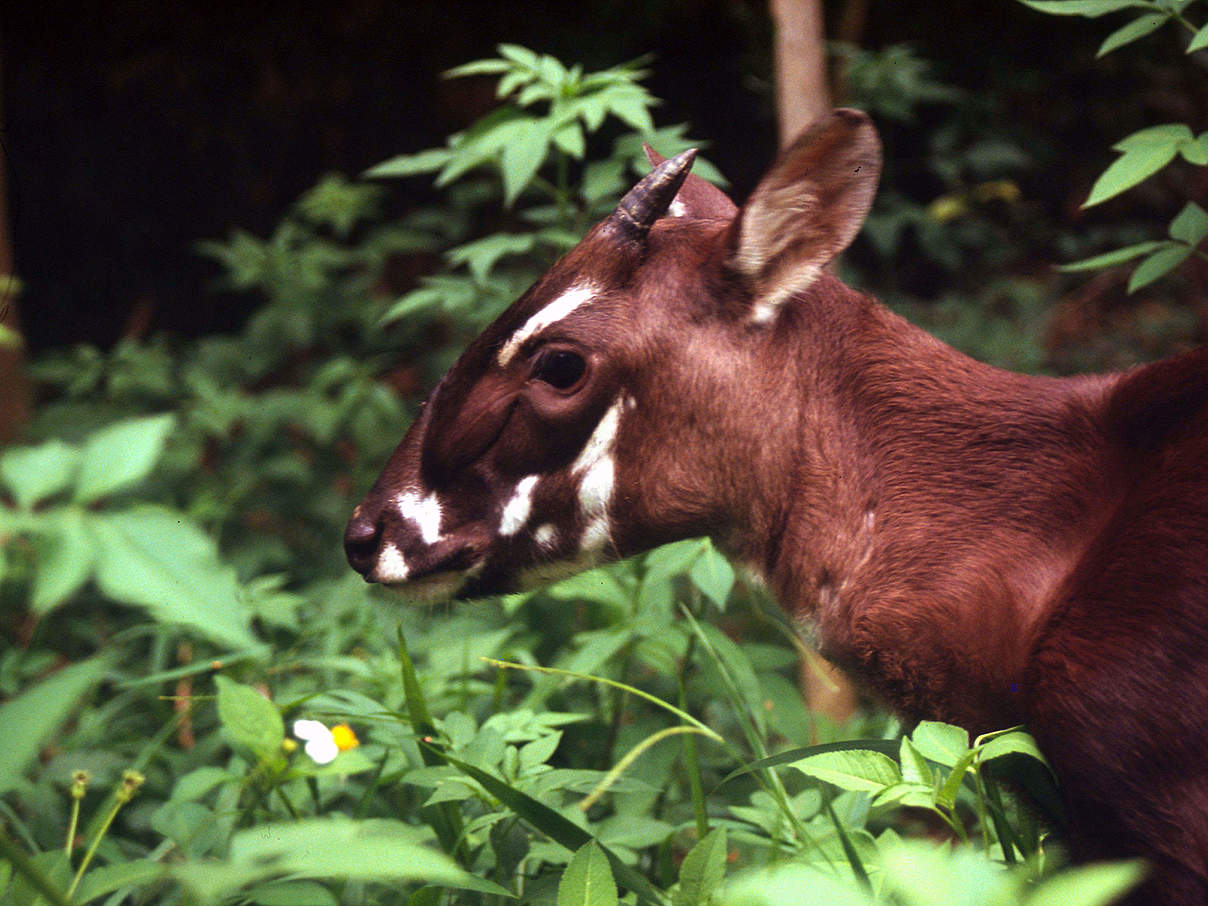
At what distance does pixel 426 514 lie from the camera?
225 cm

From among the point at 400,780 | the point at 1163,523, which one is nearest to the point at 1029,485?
the point at 1163,523

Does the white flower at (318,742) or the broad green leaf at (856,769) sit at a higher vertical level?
the broad green leaf at (856,769)

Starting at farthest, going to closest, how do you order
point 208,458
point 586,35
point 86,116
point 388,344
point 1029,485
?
point 86,116 → point 586,35 → point 208,458 → point 388,344 → point 1029,485

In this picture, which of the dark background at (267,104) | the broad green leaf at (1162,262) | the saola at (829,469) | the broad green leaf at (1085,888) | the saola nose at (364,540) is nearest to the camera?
the broad green leaf at (1085,888)

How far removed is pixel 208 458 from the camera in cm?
574

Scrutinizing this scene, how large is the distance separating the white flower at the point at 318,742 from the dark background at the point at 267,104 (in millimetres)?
5574

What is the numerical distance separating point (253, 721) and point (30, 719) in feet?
3.68

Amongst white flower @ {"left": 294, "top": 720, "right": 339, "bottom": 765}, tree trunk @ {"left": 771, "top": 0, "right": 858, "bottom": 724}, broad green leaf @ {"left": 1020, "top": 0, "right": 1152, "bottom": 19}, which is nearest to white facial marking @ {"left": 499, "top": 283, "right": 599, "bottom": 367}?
white flower @ {"left": 294, "top": 720, "right": 339, "bottom": 765}

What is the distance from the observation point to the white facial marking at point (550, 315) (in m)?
2.18

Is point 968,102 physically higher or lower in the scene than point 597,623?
higher

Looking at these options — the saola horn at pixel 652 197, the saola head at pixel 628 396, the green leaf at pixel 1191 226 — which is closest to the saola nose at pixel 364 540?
the saola head at pixel 628 396

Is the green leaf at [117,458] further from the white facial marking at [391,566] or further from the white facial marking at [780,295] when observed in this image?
the white facial marking at [780,295]

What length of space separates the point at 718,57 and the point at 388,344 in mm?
3420

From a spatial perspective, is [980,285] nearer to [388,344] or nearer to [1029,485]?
[388,344]
